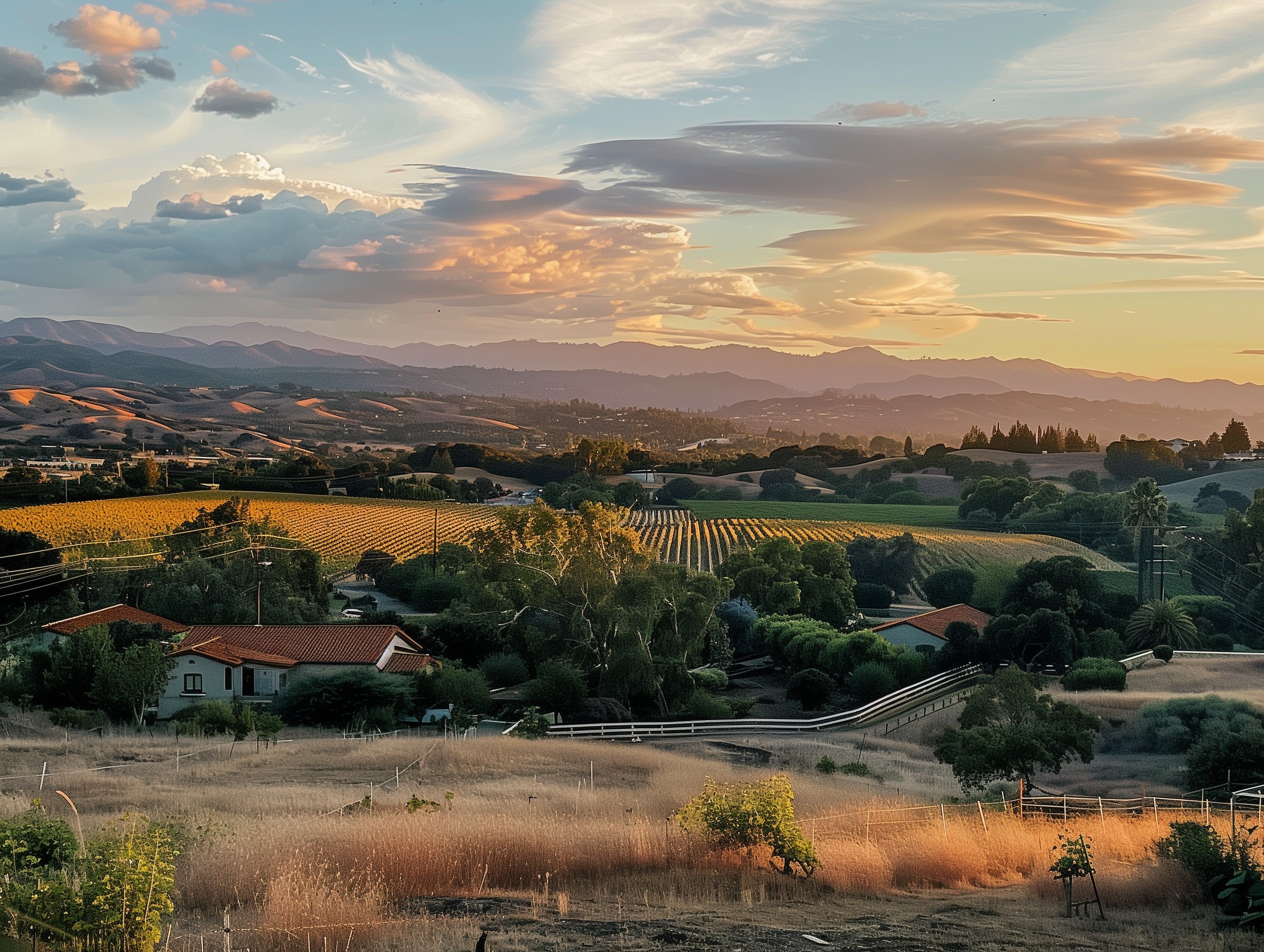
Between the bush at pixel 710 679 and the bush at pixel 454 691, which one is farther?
the bush at pixel 710 679

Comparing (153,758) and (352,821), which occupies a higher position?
(352,821)

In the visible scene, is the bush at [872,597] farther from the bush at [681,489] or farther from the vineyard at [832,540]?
the bush at [681,489]

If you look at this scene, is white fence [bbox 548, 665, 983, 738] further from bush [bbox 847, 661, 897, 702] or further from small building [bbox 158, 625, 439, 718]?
small building [bbox 158, 625, 439, 718]

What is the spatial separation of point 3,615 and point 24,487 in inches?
1828

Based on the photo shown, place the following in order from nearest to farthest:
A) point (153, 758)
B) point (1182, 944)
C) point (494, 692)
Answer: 1. point (1182, 944)
2. point (153, 758)
3. point (494, 692)

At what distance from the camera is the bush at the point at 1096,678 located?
56281 millimetres

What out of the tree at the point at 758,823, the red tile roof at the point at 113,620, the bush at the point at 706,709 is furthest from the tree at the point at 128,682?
the tree at the point at 758,823

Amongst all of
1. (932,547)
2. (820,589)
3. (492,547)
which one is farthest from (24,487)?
(932,547)

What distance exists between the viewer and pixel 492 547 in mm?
59125

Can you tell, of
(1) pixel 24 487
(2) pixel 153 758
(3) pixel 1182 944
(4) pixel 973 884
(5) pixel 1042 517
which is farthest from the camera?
(5) pixel 1042 517

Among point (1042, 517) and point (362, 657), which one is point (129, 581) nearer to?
point (362, 657)

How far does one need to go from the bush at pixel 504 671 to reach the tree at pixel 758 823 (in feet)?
129

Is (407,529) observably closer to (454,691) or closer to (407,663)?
(407,663)

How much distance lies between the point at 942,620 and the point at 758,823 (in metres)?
58.5
